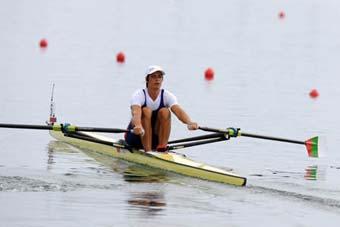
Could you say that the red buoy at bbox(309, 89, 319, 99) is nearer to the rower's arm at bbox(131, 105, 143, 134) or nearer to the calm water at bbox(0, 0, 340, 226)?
the calm water at bbox(0, 0, 340, 226)

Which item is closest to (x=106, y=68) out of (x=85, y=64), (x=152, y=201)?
(x=85, y=64)

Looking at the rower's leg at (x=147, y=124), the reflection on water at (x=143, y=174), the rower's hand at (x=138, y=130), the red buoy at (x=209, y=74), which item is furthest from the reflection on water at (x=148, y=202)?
the red buoy at (x=209, y=74)

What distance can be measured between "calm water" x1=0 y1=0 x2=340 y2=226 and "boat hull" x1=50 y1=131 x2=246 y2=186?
0.16 meters

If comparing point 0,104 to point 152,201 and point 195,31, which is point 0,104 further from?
point 195,31

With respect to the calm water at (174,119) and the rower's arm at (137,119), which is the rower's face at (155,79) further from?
the calm water at (174,119)

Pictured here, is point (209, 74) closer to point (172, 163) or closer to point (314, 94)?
point (314, 94)

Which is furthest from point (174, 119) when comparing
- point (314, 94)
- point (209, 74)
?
point (209, 74)

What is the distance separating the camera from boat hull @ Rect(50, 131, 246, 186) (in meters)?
13.9

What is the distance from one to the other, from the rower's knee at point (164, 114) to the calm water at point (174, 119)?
0.81 metres

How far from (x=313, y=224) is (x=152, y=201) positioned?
201 centimetres

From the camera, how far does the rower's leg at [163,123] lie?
15078 mm

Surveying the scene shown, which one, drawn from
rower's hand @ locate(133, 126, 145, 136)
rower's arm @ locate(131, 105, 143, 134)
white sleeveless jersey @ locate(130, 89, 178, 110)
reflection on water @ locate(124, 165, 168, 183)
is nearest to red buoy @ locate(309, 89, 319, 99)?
white sleeveless jersey @ locate(130, 89, 178, 110)

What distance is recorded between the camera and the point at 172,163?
1470 cm

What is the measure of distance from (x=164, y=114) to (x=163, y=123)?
0.44 ft
